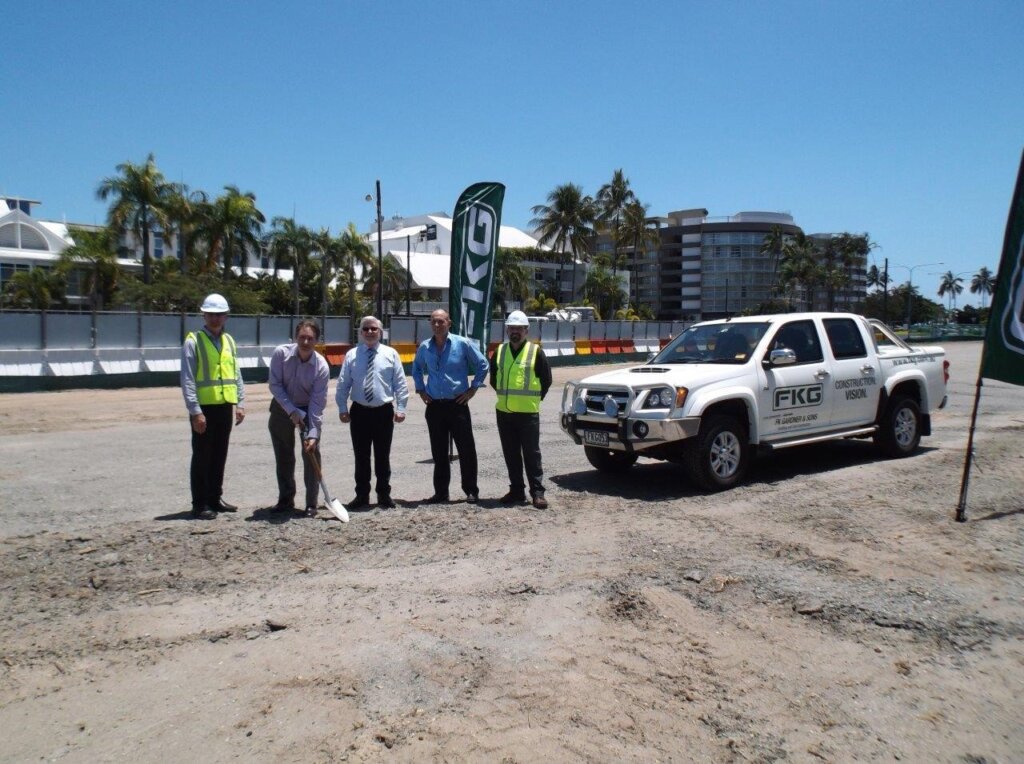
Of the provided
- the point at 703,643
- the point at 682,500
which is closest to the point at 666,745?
the point at 703,643

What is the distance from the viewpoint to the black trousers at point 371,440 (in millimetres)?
7398

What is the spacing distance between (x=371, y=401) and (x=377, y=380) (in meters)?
0.20

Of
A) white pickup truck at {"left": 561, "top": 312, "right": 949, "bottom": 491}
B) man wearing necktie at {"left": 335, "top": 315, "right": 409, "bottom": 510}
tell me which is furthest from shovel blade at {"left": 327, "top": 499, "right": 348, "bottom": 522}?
white pickup truck at {"left": 561, "top": 312, "right": 949, "bottom": 491}

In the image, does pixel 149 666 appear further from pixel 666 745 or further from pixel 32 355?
pixel 32 355

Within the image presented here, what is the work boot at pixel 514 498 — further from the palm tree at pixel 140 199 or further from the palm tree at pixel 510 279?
the palm tree at pixel 510 279

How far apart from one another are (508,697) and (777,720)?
4.15 feet

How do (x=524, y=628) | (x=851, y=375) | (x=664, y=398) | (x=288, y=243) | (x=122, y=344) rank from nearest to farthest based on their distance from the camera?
(x=524, y=628)
(x=664, y=398)
(x=851, y=375)
(x=122, y=344)
(x=288, y=243)

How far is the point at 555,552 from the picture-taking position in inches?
241

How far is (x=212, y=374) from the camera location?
23.2 ft

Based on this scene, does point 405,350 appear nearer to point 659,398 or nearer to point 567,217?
point 659,398

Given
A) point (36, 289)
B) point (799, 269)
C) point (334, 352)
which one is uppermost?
point (799, 269)

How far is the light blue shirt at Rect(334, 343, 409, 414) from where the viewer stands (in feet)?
24.1

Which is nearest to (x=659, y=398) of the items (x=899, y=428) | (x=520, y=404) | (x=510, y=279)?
(x=520, y=404)

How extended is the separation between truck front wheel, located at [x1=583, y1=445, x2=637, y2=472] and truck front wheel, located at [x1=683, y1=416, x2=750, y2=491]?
119 centimetres
